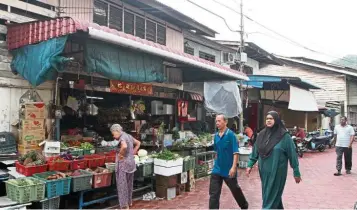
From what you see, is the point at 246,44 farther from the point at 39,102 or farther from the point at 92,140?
the point at 39,102

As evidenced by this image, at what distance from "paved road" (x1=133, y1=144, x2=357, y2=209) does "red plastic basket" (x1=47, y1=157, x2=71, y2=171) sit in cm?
173

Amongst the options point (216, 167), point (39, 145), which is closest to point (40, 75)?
point (39, 145)

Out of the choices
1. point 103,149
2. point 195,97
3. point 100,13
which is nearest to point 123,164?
point 103,149

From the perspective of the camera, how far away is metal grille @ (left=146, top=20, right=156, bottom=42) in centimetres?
1216

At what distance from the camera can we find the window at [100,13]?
→ 32.8ft

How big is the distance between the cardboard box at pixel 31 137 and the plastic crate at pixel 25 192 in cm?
173

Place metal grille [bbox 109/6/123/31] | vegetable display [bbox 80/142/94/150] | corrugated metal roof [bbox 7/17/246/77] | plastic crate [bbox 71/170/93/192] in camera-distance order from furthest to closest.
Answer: metal grille [bbox 109/6/123/31]
vegetable display [bbox 80/142/94/150]
plastic crate [bbox 71/170/93/192]
corrugated metal roof [bbox 7/17/246/77]

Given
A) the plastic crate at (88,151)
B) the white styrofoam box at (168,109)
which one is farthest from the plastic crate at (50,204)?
the white styrofoam box at (168,109)

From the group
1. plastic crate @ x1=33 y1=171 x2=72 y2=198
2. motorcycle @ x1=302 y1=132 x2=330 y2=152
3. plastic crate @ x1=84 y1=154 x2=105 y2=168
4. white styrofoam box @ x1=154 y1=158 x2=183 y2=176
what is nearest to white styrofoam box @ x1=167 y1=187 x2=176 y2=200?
white styrofoam box @ x1=154 y1=158 x2=183 y2=176

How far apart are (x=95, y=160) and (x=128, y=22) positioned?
5276mm

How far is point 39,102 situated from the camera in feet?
26.0

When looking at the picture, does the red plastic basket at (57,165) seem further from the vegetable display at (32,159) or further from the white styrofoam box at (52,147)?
the white styrofoam box at (52,147)

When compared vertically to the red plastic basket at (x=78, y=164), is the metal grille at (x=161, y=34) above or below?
above

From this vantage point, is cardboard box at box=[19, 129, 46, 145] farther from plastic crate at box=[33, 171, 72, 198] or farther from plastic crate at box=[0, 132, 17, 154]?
plastic crate at box=[33, 171, 72, 198]
